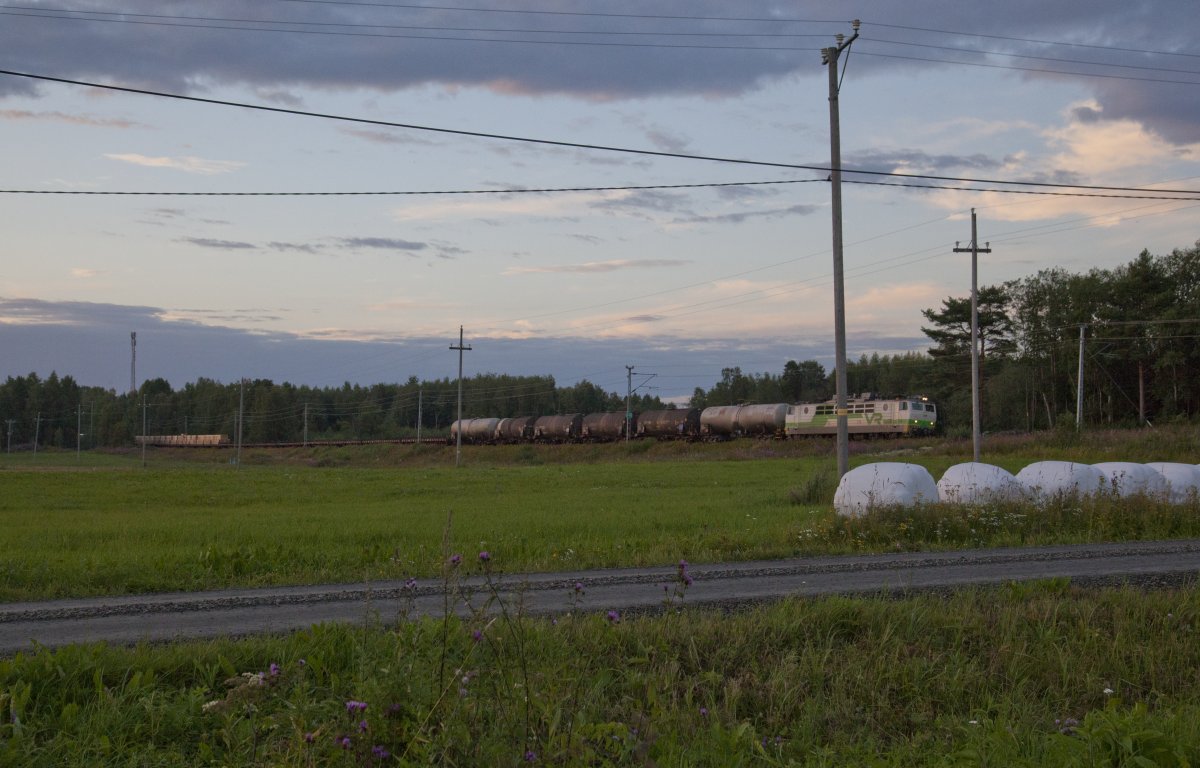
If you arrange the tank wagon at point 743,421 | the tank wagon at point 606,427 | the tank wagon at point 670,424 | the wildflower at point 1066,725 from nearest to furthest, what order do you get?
the wildflower at point 1066,725 → the tank wagon at point 743,421 → the tank wagon at point 670,424 → the tank wagon at point 606,427

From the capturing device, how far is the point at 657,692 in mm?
6930

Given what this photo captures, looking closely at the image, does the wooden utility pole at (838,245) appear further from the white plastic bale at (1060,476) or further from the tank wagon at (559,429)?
the tank wagon at (559,429)

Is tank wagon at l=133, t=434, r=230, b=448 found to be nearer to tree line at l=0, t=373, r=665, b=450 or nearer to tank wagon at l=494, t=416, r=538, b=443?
tree line at l=0, t=373, r=665, b=450

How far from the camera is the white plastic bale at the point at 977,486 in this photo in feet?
61.4

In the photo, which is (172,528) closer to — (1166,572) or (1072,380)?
(1166,572)

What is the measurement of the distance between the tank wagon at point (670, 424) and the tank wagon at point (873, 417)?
938cm

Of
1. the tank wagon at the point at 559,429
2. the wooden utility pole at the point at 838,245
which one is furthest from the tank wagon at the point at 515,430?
the wooden utility pole at the point at 838,245

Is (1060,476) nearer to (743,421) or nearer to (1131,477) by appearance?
(1131,477)

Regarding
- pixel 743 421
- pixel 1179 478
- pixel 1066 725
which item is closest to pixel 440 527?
pixel 1066 725

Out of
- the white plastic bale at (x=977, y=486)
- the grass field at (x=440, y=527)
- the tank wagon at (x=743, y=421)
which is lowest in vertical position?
the grass field at (x=440, y=527)

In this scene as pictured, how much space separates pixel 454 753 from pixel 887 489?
14221 millimetres

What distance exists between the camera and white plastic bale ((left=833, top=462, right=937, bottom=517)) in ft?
58.9

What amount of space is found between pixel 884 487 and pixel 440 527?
8360 mm

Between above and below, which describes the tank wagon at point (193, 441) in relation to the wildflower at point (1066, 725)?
below
